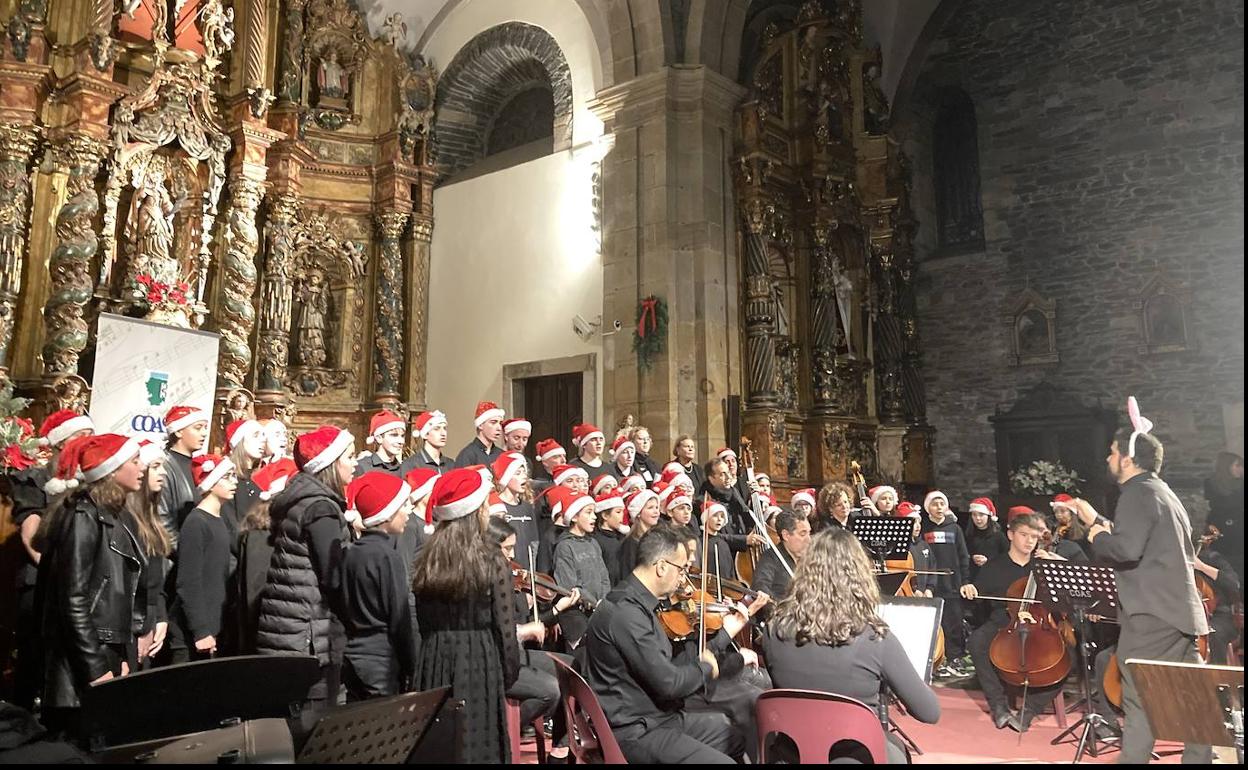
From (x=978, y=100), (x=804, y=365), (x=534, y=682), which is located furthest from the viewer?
(x=978, y=100)

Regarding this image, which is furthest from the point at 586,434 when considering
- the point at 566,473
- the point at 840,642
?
the point at 840,642

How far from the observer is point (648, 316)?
39.5 ft

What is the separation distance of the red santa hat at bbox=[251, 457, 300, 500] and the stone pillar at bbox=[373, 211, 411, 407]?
8.41m

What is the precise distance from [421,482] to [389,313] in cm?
967

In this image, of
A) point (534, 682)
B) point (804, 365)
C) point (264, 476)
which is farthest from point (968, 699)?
point (804, 365)

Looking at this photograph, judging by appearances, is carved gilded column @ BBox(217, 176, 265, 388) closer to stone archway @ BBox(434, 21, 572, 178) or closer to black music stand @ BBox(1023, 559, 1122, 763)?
stone archway @ BBox(434, 21, 572, 178)

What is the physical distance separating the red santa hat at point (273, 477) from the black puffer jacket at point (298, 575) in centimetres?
143

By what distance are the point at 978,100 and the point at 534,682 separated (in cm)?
1578

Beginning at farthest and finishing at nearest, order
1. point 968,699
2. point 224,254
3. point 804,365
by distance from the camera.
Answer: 1. point 804,365
2. point 224,254
3. point 968,699

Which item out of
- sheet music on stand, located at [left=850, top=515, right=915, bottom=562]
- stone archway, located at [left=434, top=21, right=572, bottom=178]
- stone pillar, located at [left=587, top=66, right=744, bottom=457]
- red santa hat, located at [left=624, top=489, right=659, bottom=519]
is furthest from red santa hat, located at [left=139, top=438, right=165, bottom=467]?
stone archway, located at [left=434, top=21, right=572, bottom=178]

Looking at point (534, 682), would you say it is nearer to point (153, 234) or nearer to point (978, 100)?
point (153, 234)

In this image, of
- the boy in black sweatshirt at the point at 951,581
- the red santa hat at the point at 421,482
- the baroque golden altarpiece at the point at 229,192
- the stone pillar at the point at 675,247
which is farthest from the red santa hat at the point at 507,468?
the baroque golden altarpiece at the point at 229,192

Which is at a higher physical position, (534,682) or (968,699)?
(534,682)

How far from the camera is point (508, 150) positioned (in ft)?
51.0
